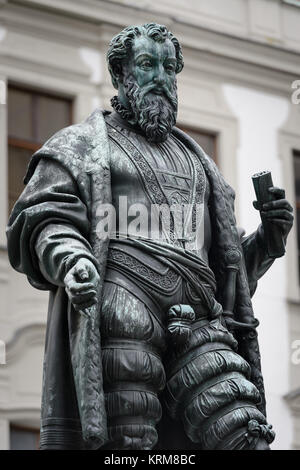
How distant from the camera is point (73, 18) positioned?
1978cm

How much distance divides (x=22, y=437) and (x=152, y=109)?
11237mm

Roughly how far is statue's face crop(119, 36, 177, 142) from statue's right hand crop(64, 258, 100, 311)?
86 cm

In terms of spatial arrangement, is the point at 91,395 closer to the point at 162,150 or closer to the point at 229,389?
the point at 229,389

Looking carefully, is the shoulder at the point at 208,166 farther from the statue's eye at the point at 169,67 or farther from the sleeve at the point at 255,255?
the statue's eye at the point at 169,67

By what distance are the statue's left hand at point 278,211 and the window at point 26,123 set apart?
38.8ft

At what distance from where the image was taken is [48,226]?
602 cm

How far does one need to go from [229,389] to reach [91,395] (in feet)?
1.81

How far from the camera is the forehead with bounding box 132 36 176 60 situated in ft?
20.9

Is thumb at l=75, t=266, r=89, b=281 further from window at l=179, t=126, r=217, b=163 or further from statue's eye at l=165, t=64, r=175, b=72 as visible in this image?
window at l=179, t=126, r=217, b=163

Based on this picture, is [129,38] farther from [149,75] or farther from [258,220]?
[258,220]

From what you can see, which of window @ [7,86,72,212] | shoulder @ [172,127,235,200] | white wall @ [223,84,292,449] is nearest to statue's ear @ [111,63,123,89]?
shoulder @ [172,127,235,200]

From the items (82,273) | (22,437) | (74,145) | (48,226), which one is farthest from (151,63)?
(22,437)

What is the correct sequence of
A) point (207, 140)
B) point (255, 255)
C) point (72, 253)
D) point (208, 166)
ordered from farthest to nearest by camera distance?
point (207, 140) → point (255, 255) → point (208, 166) → point (72, 253)

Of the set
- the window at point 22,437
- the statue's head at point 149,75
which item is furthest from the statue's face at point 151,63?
the window at point 22,437
